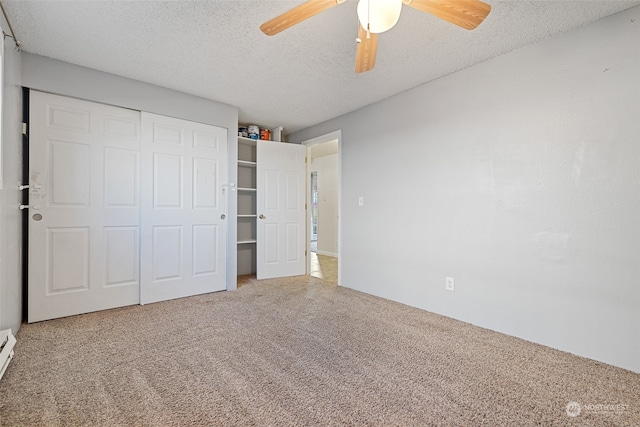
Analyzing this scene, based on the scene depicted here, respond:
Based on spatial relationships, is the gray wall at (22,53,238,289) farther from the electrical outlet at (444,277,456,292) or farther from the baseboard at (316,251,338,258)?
the baseboard at (316,251,338,258)

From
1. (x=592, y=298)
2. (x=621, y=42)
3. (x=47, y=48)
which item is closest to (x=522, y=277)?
(x=592, y=298)

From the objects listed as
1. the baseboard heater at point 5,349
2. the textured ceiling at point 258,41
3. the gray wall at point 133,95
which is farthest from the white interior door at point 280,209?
the baseboard heater at point 5,349

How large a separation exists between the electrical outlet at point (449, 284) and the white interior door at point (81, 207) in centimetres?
310

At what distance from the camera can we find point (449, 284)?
2.76 m

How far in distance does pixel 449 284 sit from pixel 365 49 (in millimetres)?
2161

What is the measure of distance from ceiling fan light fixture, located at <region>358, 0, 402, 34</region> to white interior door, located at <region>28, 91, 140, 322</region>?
2683mm

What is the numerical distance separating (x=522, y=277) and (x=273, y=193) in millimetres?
3128

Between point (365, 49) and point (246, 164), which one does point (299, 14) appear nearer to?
point (365, 49)

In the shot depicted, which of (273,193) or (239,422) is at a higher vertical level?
(273,193)

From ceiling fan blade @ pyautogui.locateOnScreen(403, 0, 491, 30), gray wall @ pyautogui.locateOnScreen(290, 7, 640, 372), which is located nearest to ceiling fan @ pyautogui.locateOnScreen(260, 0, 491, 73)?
ceiling fan blade @ pyautogui.locateOnScreen(403, 0, 491, 30)

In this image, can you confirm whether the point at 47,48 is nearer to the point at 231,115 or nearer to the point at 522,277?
the point at 231,115

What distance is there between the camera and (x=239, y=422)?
1.35m

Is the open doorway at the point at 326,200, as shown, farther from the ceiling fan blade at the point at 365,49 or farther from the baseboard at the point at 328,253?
the ceiling fan blade at the point at 365,49

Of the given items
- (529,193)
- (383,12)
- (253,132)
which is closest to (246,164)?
(253,132)
